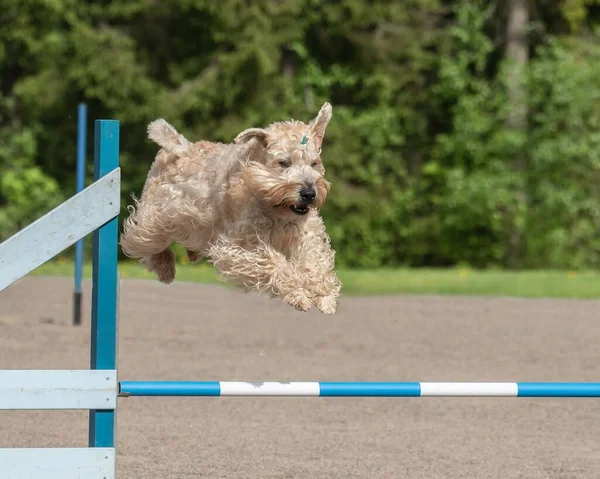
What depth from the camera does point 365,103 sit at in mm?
27641

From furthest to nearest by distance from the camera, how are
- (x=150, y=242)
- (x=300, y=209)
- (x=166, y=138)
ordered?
(x=166, y=138) → (x=150, y=242) → (x=300, y=209)

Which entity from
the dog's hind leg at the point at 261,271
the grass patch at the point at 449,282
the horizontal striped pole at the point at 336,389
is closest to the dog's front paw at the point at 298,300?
the dog's hind leg at the point at 261,271

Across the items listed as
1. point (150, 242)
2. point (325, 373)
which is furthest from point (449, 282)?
point (150, 242)

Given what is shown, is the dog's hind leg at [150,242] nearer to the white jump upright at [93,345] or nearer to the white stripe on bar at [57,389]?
the white jump upright at [93,345]

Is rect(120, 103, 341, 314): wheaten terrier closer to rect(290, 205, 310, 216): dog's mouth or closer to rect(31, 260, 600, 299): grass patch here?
rect(290, 205, 310, 216): dog's mouth

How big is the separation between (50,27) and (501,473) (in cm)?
1961

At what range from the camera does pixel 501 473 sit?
6.81 meters

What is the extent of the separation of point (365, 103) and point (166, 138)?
21.4m

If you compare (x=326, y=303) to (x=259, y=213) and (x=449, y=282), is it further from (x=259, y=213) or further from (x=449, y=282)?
(x=449, y=282)

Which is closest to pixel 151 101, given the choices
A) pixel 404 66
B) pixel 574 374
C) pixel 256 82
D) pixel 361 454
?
pixel 256 82

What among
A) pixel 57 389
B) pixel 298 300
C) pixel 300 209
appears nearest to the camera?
pixel 57 389

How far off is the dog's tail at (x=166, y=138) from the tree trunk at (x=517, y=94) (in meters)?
19.3

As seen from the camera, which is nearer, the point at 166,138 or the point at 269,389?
the point at 269,389

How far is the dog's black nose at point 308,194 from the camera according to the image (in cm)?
541
